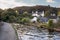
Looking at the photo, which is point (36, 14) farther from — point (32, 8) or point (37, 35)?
point (37, 35)

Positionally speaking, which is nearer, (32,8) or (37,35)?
(37,35)

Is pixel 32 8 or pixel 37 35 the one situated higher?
pixel 32 8

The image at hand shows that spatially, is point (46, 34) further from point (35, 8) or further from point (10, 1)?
point (10, 1)

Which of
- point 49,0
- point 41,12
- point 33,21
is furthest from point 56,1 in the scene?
point 33,21

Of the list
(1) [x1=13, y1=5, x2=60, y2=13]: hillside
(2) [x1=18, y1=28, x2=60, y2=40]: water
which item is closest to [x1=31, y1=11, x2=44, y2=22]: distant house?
(1) [x1=13, y1=5, x2=60, y2=13]: hillside

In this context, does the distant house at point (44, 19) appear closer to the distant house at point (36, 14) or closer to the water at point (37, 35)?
the distant house at point (36, 14)

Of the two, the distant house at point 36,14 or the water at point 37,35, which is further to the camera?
the distant house at point 36,14

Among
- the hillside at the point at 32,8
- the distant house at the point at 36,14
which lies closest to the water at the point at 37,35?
the distant house at the point at 36,14

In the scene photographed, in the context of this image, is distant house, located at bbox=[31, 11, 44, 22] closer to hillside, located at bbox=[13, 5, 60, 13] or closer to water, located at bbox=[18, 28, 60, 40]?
hillside, located at bbox=[13, 5, 60, 13]

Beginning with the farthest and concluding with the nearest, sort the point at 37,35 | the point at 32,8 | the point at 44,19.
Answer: the point at 32,8 < the point at 44,19 < the point at 37,35

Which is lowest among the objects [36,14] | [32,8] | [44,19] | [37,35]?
[37,35]

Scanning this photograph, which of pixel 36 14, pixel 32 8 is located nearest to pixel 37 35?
pixel 36 14
